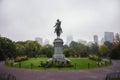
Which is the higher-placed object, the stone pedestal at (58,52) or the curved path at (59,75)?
the stone pedestal at (58,52)

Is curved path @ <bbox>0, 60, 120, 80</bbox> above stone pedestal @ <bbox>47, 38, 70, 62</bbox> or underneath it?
underneath

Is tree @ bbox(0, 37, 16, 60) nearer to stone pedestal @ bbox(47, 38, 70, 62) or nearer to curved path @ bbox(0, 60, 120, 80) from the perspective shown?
stone pedestal @ bbox(47, 38, 70, 62)

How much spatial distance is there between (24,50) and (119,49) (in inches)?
1690

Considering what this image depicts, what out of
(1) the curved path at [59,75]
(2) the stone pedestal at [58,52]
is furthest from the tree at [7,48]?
(1) the curved path at [59,75]

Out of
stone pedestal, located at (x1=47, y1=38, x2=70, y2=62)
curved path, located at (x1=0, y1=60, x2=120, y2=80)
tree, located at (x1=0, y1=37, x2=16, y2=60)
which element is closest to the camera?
curved path, located at (x1=0, y1=60, x2=120, y2=80)

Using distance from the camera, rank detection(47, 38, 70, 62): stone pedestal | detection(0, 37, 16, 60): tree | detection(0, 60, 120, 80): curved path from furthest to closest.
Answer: detection(0, 37, 16, 60): tree
detection(47, 38, 70, 62): stone pedestal
detection(0, 60, 120, 80): curved path

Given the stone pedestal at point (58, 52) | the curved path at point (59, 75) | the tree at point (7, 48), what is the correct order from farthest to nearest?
the tree at point (7, 48), the stone pedestal at point (58, 52), the curved path at point (59, 75)

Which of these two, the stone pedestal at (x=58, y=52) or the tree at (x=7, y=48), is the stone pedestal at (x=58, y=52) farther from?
the tree at (x=7, y=48)

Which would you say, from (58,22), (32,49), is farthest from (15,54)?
(58,22)

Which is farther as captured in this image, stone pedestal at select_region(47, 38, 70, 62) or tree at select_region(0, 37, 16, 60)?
tree at select_region(0, 37, 16, 60)

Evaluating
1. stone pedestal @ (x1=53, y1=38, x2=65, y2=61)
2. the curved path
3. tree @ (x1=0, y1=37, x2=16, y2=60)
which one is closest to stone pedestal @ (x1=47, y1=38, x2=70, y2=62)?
stone pedestal @ (x1=53, y1=38, x2=65, y2=61)

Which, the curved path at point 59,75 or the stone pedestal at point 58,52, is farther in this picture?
the stone pedestal at point 58,52

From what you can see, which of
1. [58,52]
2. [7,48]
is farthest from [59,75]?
[7,48]

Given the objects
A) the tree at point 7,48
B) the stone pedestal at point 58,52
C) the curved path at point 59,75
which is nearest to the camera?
the curved path at point 59,75
